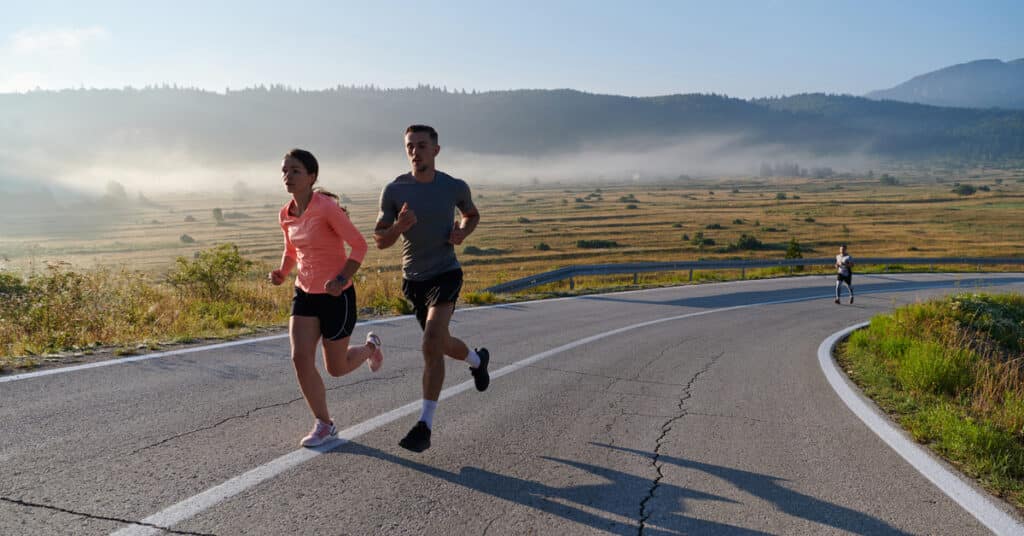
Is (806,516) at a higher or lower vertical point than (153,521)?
lower

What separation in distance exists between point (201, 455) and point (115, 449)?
1.72ft

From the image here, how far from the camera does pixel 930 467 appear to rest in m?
4.52

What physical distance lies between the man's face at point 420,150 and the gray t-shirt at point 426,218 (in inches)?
4.7

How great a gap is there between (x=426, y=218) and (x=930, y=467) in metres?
3.65

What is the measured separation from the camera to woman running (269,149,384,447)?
4.30 metres

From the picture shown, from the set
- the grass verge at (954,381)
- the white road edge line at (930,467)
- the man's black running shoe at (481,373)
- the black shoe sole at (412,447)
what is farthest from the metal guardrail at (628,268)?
the black shoe sole at (412,447)

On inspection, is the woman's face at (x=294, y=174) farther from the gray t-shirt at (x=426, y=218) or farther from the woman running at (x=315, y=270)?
the gray t-shirt at (x=426, y=218)

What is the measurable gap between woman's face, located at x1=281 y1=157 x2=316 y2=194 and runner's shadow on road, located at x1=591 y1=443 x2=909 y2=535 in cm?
282

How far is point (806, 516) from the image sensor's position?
3.62m

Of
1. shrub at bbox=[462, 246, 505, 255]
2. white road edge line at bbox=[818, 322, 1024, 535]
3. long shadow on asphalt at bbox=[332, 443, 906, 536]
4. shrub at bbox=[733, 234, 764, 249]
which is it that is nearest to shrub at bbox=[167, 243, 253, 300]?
long shadow on asphalt at bbox=[332, 443, 906, 536]

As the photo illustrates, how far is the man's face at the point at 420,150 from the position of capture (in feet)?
14.7

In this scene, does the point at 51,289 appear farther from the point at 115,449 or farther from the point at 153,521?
the point at 153,521

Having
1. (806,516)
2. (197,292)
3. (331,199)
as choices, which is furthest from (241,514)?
(197,292)

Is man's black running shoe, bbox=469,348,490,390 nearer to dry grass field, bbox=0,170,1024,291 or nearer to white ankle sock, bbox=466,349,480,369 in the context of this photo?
white ankle sock, bbox=466,349,480,369
